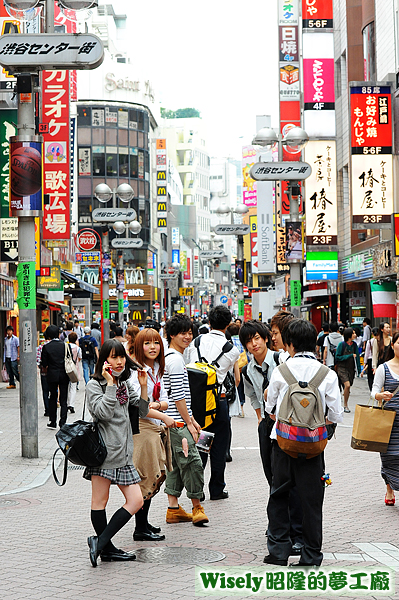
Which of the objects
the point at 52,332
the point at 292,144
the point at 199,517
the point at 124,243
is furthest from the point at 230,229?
the point at 199,517

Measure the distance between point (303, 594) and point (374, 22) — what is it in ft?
88.6

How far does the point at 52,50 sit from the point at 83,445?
23.0 ft

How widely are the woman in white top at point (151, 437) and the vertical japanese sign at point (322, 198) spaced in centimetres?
2218

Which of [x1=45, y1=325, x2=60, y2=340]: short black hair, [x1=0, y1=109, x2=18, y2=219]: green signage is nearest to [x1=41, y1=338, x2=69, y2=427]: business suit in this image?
[x1=45, y1=325, x2=60, y2=340]: short black hair

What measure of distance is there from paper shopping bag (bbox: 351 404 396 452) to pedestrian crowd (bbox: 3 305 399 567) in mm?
246

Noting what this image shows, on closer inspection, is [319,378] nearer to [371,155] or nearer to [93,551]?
[93,551]

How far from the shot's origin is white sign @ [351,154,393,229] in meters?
24.5

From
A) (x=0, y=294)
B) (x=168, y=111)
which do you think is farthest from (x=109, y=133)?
(x=168, y=111)

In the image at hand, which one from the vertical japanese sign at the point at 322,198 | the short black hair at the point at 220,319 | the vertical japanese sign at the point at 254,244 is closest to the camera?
the short black hair at the point at 220,319

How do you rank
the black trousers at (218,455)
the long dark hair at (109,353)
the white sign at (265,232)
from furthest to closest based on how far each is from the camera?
the white sign at (265,232) < the black trousers at (218,455) < the long dark hair at (109,353)

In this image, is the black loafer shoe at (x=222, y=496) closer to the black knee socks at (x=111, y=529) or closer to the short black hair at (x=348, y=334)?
the black knee socks at (x=111, y=529)

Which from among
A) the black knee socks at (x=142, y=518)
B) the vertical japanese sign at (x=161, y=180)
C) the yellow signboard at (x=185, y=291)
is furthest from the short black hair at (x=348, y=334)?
the vertical japanese sign at (x=161, y=180)

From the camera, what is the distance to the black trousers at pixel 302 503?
20.5 ft

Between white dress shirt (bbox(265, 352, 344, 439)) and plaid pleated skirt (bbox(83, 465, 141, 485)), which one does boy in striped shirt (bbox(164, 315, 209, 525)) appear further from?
white dress shirt (bbox(265, 352, 344, 439))
